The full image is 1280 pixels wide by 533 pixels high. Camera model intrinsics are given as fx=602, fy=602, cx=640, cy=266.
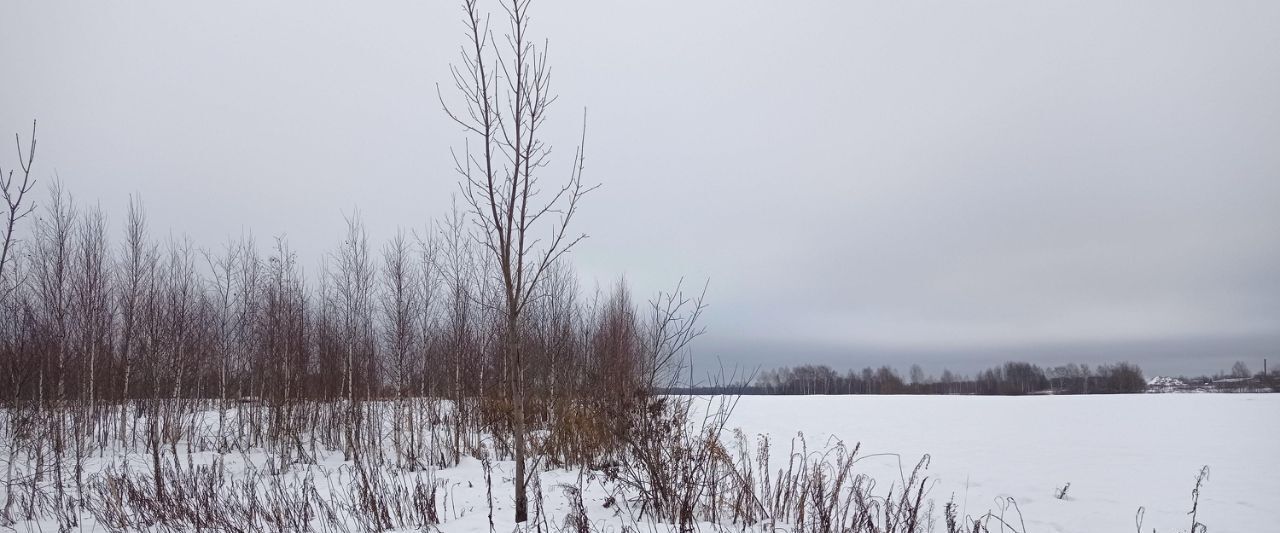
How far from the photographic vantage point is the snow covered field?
8.77 metres

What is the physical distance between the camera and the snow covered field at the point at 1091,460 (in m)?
8.77

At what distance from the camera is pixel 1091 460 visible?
44.2 ft

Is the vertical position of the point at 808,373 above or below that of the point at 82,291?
below

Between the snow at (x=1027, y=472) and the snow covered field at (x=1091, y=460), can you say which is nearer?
the snow at (x=1027, y=472)

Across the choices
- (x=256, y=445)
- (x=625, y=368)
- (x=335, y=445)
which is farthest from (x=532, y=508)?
(x=256, y=445)

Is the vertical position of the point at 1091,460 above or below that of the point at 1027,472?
below

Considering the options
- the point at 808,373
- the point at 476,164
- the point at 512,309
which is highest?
the point at 476,164

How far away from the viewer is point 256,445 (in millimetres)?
13562

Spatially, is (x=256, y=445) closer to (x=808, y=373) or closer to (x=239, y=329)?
(x=239, y=329)

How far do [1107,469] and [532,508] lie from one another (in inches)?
486

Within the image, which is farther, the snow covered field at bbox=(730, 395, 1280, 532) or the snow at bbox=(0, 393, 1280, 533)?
the snow covered field at bbox=(730, 395, 1280, 532)

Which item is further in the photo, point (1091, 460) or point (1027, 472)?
point (1091, 460)

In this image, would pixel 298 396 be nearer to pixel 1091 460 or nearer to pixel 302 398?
pixel 302 398

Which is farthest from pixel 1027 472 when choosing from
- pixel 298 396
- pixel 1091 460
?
pixel 298 396
